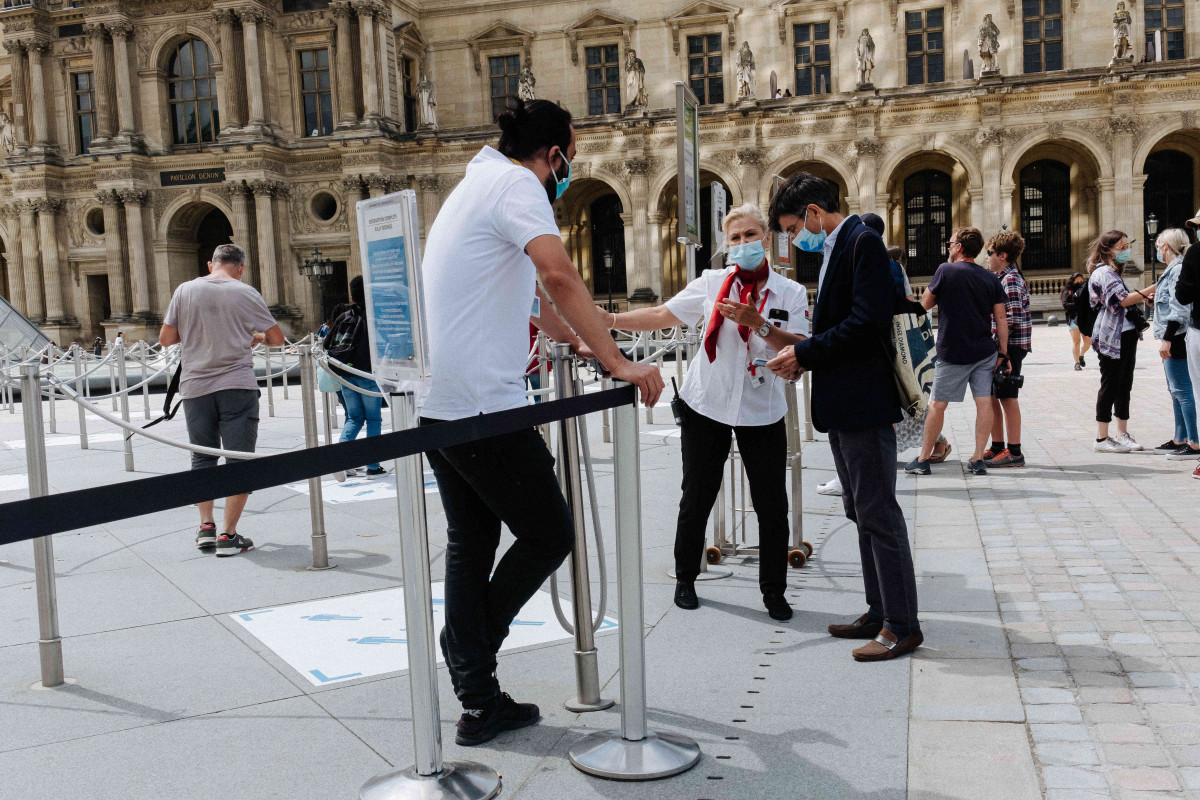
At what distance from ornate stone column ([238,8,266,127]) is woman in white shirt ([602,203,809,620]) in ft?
130

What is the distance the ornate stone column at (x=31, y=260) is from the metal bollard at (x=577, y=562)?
46.8m

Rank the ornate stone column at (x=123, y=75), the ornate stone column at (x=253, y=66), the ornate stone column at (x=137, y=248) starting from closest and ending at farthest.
→ the ornate stone column at (x=253, y=66) → the ornate stone column at (x=123, y=75) → the ornate stone column at (x=137, y=248)

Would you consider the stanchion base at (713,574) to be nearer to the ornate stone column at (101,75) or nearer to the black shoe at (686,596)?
the black shoe at (686,596)

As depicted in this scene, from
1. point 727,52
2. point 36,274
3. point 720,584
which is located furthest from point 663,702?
point 36,274

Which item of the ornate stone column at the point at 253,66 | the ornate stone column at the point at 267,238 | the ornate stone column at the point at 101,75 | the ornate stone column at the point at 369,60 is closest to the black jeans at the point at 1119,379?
the ornate stone column at the point at 369,60

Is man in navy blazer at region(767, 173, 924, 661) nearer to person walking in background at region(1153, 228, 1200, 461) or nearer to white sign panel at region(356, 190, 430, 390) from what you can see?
white sign panel at region(356, 190, 430, 390)

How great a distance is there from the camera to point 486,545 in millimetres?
3529

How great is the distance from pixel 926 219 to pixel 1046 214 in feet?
14.6

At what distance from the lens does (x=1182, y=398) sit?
9.03 metres

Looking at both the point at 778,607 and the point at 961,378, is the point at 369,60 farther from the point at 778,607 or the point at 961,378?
the point at 778,607

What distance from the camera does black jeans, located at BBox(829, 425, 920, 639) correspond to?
4238 millimetres

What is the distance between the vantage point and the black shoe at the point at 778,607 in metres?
4.81

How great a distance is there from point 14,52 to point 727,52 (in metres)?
30.6

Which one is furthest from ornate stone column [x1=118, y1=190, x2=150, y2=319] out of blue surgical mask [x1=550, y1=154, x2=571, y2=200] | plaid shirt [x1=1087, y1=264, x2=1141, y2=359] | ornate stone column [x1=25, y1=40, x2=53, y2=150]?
blue surgical mask [x1=550, y1=154, x2=571, y2=200]
